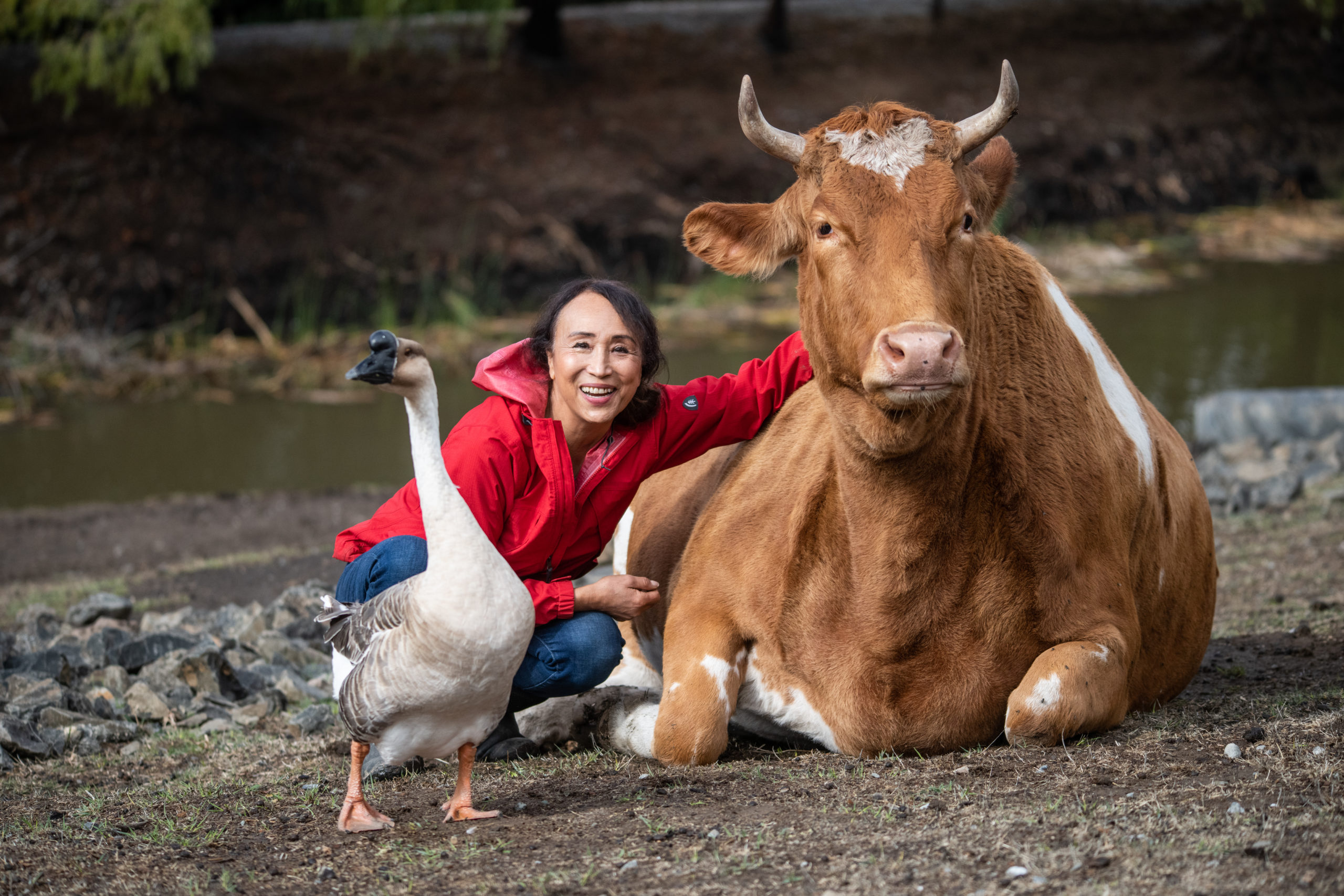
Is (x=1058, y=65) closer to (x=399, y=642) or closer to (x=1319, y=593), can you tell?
(x=1319, y=593)

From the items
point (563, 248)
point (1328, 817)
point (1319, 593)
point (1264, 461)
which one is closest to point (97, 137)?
point (563, 248)

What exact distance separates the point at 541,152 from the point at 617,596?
1552cm

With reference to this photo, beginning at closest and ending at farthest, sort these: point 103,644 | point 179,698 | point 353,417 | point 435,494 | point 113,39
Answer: point 435,494 → point 179,698 → point 103,644 → point 353,417 → point 113,39

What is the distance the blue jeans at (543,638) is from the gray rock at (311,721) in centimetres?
124

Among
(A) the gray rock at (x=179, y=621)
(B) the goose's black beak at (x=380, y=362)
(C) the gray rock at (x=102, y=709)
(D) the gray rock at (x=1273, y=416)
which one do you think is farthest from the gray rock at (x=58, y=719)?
(D) the gray rock at (x=1273, y=416)

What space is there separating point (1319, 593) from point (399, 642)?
185 inches

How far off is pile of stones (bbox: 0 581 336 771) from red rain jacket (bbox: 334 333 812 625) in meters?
1.46

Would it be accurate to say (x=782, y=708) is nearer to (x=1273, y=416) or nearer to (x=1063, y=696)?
(x=1063, y=696)

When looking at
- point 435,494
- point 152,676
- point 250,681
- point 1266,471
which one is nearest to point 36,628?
point 152,676

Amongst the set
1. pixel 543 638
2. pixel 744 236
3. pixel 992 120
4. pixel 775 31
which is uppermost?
pixel 775 31

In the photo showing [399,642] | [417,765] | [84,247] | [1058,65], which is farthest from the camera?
[1058,65]

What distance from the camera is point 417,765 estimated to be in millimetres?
4426

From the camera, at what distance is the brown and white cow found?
3736mm

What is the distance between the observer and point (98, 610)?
6895mm
